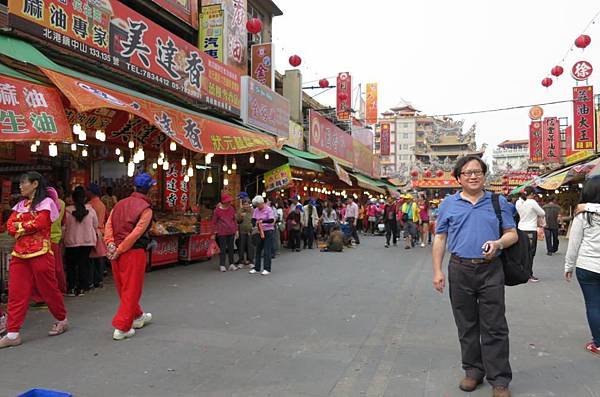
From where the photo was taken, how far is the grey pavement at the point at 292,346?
3.55 metres

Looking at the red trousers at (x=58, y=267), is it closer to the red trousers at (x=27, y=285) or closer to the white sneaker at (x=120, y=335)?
the red trousers at (x=27, y=285)

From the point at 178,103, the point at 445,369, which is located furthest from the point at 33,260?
the point at 178,103

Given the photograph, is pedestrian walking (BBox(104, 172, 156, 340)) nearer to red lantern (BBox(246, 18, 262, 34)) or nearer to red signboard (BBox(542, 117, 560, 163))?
red lantern (BBox(246, 18, 262, 34))

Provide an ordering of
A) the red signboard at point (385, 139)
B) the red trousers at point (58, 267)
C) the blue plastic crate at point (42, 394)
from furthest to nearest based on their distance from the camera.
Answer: the red signboard at point (385, 139)
the red trousers at point (58, 267)
the blue plastic crate at point (42, 394)

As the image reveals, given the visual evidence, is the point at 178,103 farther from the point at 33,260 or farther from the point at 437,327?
the point at 437,327

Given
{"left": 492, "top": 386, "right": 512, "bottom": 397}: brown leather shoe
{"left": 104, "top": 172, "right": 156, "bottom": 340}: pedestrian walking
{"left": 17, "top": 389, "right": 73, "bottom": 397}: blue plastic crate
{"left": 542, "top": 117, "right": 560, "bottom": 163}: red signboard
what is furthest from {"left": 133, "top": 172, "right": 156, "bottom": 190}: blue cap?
{"left": 542, "top": 117, "right": 560, "bottom": 163}: red signboard

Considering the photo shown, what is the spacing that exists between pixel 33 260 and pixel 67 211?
8.02 feet

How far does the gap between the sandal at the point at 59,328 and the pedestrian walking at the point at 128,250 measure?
0.60 meters

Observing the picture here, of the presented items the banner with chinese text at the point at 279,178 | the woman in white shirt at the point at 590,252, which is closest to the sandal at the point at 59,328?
the woman in white shirt at the point at 590,252

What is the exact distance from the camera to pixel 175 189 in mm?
11703

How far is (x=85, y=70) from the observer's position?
8.02m

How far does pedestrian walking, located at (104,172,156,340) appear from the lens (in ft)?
15.4

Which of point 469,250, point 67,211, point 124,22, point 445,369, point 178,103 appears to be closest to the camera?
point 469,250

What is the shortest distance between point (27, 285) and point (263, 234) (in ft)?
16.0
